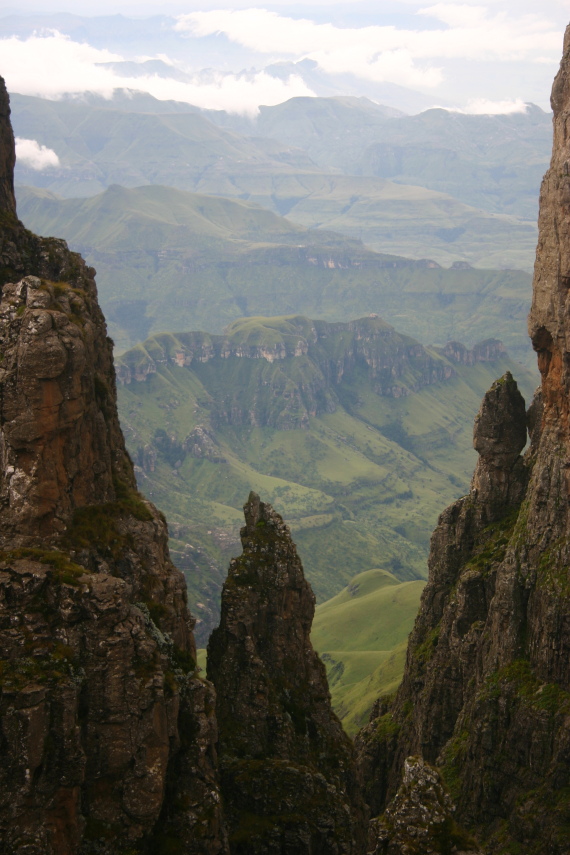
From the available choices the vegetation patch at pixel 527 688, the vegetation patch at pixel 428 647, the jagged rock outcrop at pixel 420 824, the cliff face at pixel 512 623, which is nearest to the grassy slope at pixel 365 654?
the vegetation patch at pixel 428 647

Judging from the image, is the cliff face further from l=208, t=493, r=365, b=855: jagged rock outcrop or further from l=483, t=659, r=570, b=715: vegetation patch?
l=208, t=493, r=365, b=855: jagged rock outcrop

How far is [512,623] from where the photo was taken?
6006 centimetres

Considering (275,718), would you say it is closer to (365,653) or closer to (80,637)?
(80,637)

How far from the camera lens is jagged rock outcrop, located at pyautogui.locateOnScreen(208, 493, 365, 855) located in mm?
46250

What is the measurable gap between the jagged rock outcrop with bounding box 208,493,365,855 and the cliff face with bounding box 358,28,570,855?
10711mm

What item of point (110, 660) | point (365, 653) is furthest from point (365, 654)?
point (110, 660)

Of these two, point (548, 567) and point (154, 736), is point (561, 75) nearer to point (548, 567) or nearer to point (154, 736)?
point (548, 567)

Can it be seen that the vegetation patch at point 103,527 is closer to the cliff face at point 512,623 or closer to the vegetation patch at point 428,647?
the cliff face at point 512,623

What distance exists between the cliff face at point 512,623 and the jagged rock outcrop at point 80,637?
75.3 feet

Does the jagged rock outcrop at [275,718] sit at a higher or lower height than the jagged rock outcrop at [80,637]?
lower

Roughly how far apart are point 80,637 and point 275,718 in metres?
18.7

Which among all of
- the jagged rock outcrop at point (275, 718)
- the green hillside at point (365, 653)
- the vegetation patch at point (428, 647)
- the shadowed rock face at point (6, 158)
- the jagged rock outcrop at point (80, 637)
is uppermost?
the shadowed rock face at point (6, 158)

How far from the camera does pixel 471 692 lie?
64312 mm

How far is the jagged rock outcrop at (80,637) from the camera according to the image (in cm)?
3403
